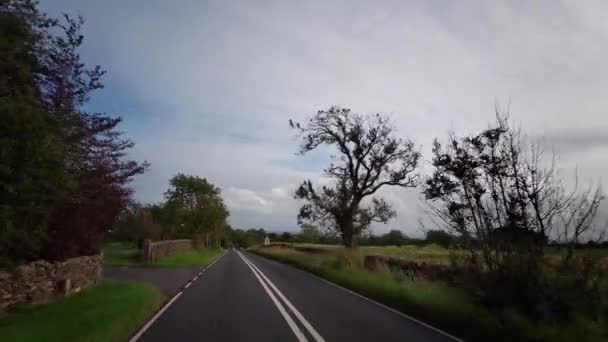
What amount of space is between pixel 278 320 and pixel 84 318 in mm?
4421

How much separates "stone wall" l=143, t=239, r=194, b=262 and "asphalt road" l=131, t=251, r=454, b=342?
2080cm

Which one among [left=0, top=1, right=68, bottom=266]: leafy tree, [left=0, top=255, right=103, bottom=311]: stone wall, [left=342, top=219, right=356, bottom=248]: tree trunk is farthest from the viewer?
[left=342, top=219, right=356, bottom=248]: tree trunk

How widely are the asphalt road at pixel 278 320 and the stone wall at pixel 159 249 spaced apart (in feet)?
68.2

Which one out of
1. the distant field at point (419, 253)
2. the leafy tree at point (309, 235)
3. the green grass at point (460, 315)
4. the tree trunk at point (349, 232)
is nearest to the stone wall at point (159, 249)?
the distant field at point (419, 253)

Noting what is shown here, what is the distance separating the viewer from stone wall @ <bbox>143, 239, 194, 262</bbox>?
1540 inches

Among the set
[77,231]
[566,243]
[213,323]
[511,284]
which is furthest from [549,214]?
[77,231]

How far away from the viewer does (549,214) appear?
1183 cm

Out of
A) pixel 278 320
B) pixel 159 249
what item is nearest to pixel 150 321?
pixel 278 320

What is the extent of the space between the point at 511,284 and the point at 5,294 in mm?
11957

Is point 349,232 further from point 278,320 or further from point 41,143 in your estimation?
point 41,143

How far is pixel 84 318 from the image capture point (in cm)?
1140

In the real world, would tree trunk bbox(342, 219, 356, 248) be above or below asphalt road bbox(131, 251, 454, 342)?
above

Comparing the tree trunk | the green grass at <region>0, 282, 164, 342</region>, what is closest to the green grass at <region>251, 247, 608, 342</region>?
the green grass at <region>0, 282, 164, 342</region>

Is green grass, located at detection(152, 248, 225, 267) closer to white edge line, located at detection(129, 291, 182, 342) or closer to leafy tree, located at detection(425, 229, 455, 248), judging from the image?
white edge line, located at detection(129, 291, 182, 342)
